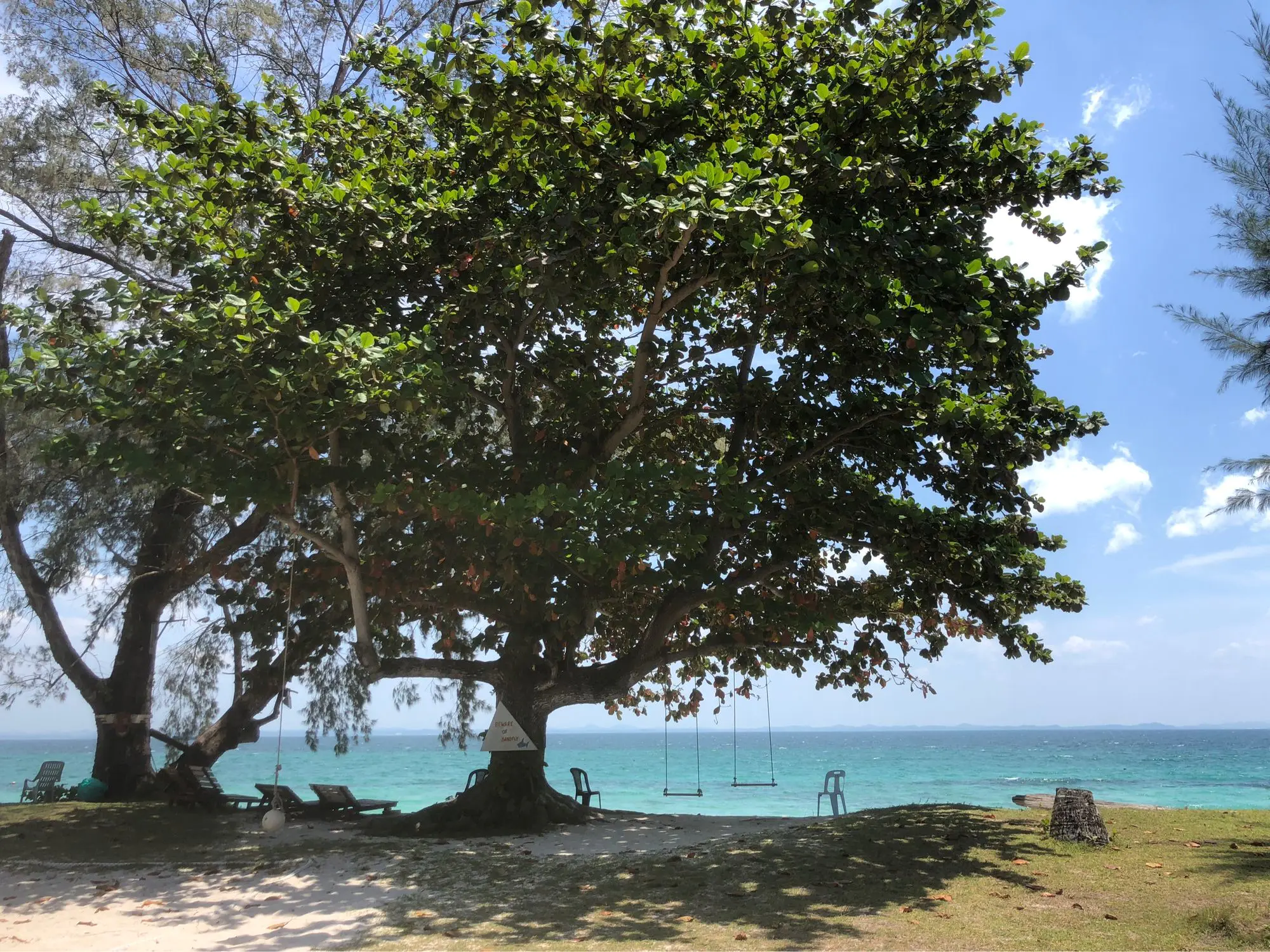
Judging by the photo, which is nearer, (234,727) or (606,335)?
(606,335)

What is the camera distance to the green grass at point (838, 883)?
21.2ft

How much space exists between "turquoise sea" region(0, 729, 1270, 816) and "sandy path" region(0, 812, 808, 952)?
33.2ft

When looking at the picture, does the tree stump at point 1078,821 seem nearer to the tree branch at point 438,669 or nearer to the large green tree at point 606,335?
the large green tree at point 606,335

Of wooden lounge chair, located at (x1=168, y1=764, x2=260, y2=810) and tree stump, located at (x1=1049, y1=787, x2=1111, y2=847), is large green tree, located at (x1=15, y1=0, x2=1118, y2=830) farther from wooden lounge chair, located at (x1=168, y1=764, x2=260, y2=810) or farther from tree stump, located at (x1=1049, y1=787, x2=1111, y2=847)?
wooden lounge chair, located at (x1=168, y1=764, x2=260, y2=810)

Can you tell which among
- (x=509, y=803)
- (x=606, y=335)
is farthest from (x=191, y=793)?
(x=606, y=335)

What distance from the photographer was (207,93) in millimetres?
15773

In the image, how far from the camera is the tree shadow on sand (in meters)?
6.80

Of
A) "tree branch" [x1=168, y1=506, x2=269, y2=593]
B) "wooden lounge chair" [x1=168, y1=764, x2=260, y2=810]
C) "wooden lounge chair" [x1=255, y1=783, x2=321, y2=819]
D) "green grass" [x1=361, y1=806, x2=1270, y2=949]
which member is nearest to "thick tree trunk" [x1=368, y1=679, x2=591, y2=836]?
"wooden lounge chair" [x1=255, y1=783, x2=321, y2=819]

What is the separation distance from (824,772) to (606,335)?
63.1 m

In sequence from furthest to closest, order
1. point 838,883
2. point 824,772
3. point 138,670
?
point 824,772 → point 138,670 → point 838,883

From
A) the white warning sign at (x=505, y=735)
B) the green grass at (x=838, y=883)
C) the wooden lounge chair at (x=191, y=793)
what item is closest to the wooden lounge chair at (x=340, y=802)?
the wooden lounge chair at (x=191, y=793)

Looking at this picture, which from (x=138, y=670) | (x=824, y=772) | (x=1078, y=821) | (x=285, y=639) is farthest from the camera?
(x=824, y=772)

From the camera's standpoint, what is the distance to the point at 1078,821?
9.69m

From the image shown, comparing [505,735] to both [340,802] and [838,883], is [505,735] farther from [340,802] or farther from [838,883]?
[838,883]
